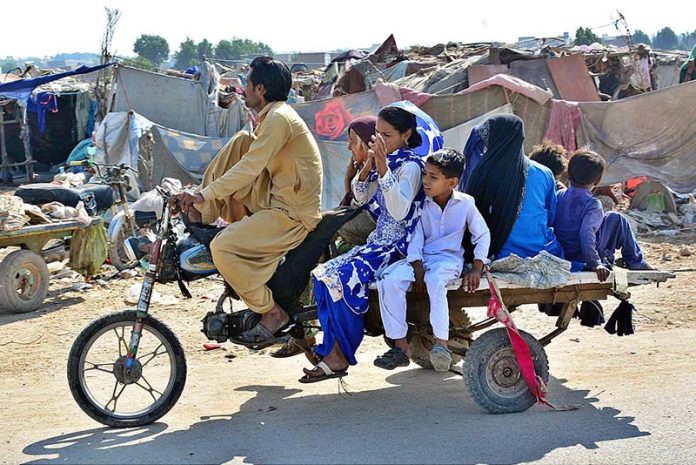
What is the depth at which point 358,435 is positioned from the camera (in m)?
4.59

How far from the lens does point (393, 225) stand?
5.06 m

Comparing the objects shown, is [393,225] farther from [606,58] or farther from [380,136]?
[606,58]

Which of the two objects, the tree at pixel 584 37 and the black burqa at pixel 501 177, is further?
the tree at pixel 584 37

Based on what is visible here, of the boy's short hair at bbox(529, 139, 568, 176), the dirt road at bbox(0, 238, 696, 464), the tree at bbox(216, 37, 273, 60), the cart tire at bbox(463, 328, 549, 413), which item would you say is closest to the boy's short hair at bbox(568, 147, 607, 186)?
the boy's short hair at bbox(529, 139, 568, 176)

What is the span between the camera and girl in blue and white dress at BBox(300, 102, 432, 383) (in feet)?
16.0

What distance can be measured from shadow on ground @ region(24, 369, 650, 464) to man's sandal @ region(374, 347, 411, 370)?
327 millimetres

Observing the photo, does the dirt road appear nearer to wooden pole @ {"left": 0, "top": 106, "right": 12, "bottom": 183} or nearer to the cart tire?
the cart tire

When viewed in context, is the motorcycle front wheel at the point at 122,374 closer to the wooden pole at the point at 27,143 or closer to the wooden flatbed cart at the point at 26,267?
the wooden flatbed cart at the point at 26,267

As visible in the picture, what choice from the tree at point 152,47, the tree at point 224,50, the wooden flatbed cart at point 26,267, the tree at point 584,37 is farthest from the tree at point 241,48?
the wooden flatbed cart at point 26,267

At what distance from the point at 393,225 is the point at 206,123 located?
47.5 ft

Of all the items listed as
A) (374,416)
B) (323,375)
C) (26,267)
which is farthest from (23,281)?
Answer: (374,416)

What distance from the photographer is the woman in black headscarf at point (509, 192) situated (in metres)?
5.14

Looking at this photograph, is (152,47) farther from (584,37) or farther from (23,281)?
(23,281)

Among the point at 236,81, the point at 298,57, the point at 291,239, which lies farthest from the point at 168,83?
the point at 298,57
